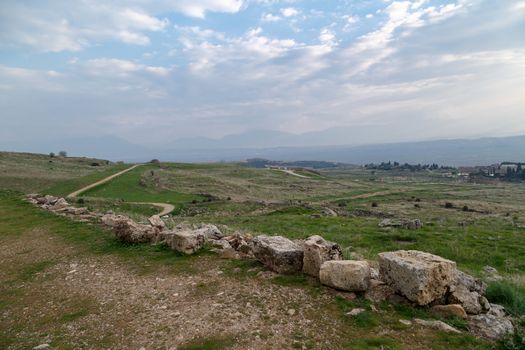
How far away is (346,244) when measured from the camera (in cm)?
2131

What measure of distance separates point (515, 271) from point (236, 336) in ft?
51.2

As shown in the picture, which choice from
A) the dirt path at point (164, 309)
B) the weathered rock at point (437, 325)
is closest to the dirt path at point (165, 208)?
the dirt path at point (164, 309)

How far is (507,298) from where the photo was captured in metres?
9.60

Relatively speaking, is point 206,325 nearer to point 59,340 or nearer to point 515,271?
point 59,340

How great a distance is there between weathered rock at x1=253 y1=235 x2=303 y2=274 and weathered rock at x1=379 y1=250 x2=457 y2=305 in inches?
113

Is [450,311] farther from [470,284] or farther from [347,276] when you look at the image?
[347,276]

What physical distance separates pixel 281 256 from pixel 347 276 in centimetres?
241

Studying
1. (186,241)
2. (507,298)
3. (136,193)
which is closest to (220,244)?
(186,241)

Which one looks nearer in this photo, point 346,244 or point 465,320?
point 465,320

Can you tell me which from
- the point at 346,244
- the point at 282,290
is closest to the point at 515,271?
the point at 346,244

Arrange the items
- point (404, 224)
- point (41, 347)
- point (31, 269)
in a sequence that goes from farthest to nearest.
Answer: point (404, 224) < point (31, 269) < point (41, 347)

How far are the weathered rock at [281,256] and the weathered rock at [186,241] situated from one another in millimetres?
3083

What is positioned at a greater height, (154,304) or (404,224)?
(154,304)

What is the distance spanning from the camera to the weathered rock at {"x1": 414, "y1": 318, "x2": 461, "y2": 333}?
7668 millimetres
